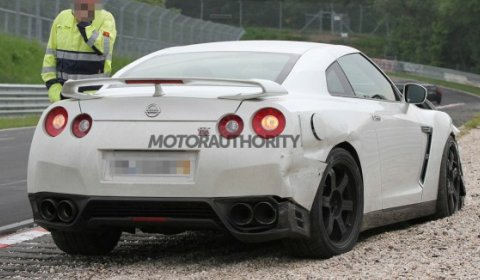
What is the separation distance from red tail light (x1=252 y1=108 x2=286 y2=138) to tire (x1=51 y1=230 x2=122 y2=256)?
4.23 feet

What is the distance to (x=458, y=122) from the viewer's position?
91.8 feet

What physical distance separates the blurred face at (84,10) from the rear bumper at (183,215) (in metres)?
2.62

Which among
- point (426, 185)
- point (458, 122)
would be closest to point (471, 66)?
point (458, 122)

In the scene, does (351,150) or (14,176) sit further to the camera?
(14,176)

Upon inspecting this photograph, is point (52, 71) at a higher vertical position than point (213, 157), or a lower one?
higher

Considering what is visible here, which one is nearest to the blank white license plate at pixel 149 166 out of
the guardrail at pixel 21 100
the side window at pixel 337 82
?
the side window at pixel 337 82

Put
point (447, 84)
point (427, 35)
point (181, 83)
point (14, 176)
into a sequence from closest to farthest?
1. point (181, 83)
2. point (14, 176)
3. point (447, 84)
4. point (427, 35)

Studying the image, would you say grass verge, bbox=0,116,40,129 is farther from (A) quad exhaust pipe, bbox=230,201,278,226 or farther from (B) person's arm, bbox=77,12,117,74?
(A) quad exhaust pipe, bbox=230,201,278,226

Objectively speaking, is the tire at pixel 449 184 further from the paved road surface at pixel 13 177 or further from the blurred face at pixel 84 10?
the paved road surface at pixel 13 177

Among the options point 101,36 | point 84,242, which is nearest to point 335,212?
point 84,242

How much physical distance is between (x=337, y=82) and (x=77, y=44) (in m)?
2.51

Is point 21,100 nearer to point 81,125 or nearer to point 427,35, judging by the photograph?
point 81,125

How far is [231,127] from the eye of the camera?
18.9 feet

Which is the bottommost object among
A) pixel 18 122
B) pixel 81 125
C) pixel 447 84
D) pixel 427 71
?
pixel 447 84
